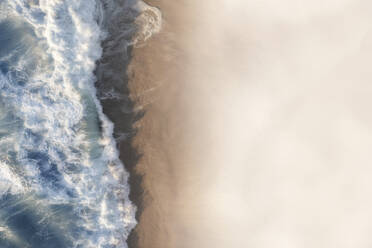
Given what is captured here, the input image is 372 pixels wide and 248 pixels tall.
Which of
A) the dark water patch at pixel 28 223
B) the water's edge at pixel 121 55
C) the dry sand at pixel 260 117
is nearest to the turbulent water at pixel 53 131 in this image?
the dark water patch at pixel 28 223

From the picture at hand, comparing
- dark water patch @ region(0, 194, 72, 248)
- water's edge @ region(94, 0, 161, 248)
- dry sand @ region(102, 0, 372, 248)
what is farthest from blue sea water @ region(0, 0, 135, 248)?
dry sand @ region(102, 0, 372, 248)

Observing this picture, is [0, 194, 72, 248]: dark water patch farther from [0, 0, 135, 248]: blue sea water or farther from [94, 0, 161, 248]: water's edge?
[94, 0, 161, 248]: water's edge

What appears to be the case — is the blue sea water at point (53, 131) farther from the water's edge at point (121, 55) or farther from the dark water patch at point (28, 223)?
the water's edge at point (121, 55)

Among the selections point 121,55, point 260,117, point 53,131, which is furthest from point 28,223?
point 260,117

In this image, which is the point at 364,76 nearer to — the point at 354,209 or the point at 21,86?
the point at 354,209

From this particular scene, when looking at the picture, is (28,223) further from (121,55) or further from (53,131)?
(121,55)

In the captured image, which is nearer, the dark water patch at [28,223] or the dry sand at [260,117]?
the dark water patch at [28,223]

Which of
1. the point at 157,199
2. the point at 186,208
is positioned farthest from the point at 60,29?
the point at 186,208
